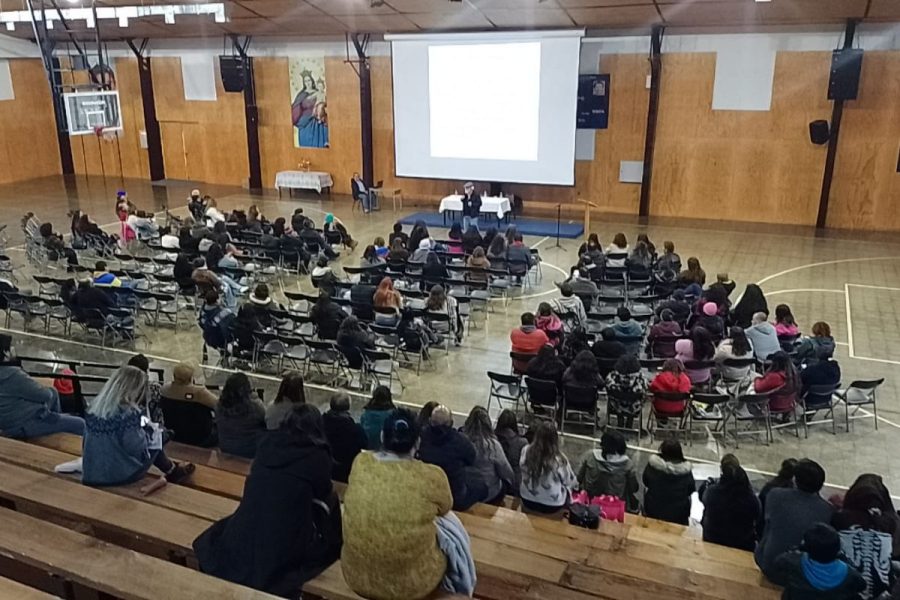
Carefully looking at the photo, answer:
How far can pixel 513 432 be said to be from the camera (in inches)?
236

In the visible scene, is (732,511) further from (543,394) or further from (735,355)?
(735,355)

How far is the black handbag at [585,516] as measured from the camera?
5.00 meters

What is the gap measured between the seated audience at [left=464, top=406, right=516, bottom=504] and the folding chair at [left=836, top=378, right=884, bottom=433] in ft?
14.2

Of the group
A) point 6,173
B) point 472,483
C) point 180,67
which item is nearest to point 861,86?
point 472,483

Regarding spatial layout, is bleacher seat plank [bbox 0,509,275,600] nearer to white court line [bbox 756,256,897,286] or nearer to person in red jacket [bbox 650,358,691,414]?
person in red jacket [bbox 650,358,691,414]

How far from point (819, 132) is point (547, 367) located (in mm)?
12921

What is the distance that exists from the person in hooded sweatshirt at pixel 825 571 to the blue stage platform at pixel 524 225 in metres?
13.8

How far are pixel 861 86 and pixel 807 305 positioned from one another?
299 inches

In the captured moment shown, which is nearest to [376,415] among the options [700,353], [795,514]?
[795,514]

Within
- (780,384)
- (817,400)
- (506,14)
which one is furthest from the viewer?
(506,14)

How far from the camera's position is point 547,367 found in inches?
302

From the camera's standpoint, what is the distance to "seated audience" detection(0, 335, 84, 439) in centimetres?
529

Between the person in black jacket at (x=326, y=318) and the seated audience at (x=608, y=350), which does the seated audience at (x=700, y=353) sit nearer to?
the seated audience at (x=608, y=350)

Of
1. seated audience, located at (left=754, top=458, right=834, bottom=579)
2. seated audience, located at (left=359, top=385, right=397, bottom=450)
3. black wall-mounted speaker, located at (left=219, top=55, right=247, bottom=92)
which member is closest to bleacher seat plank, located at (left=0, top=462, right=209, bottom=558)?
seated audience, located at (left=359, top=385, right=397, bottom=450)
